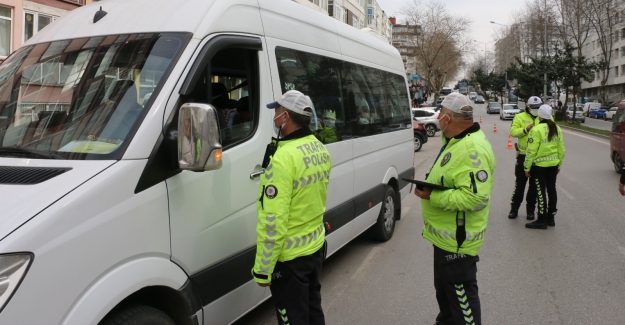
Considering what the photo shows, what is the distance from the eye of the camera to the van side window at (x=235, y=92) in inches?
139

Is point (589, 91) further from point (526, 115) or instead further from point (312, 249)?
point (312, 249)


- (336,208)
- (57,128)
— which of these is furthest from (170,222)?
(336,208)

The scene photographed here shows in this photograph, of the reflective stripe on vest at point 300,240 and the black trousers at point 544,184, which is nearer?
the reflective stripe on vest at point 300,240

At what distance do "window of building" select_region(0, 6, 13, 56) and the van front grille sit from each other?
17.8 meters

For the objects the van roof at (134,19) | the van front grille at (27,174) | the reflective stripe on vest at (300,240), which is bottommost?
the reflective stripe on vest at (300,240)

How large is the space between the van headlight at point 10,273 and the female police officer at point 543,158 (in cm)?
679

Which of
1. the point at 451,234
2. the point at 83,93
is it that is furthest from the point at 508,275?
the point at 83,93

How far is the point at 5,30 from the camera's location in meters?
17.8

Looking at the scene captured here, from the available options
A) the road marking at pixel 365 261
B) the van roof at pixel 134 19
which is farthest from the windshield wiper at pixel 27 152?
the road marking at pixel 365 261

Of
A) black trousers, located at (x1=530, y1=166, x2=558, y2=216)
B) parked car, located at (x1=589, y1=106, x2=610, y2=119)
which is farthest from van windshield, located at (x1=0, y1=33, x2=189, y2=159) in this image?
parked car, located at (x1=589, y1=106, x2=610, y2=119)

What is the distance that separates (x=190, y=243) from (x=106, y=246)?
2.09 ft

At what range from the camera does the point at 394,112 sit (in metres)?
7.22

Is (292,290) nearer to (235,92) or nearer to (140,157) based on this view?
(140,157)

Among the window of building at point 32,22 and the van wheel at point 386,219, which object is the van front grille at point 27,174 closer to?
the van wheel at point 386,219
